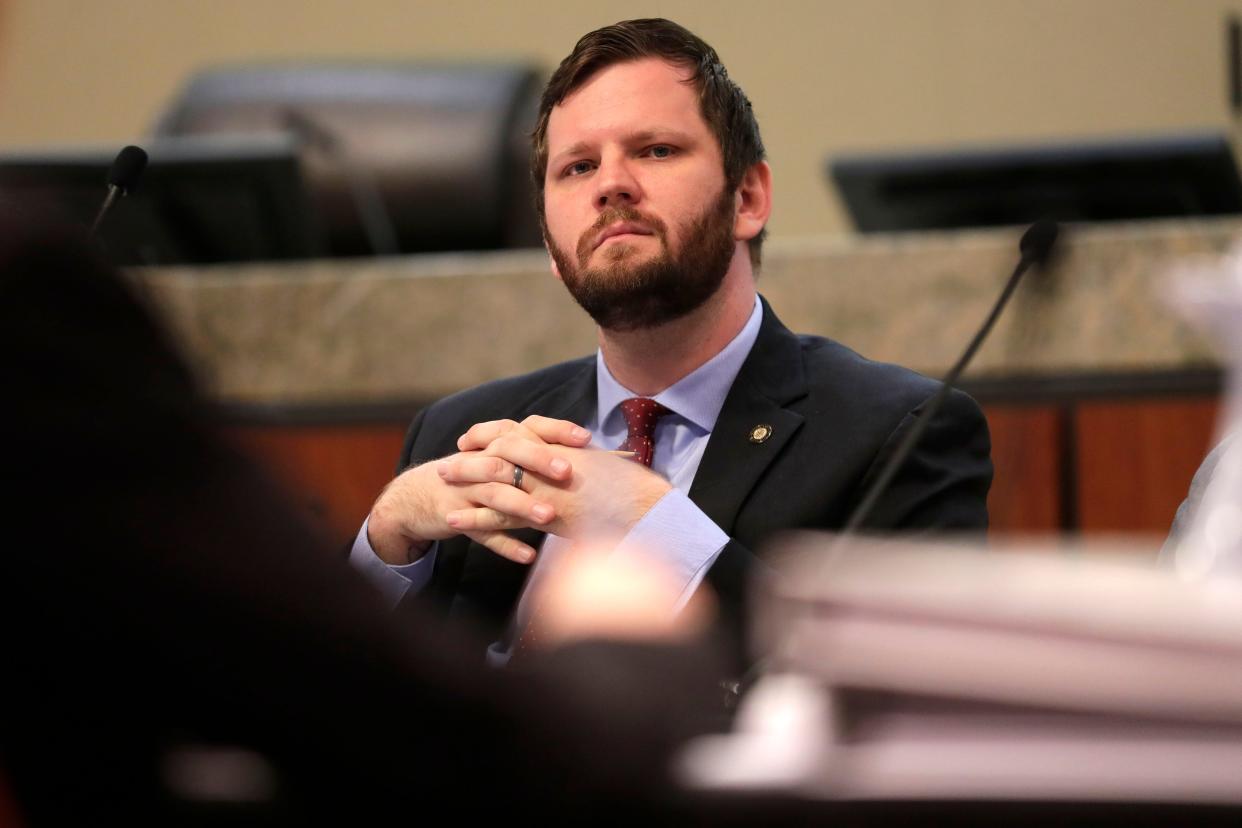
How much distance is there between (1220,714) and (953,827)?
10 cm

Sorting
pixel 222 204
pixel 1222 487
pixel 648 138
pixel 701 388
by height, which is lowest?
pixel 1222 487

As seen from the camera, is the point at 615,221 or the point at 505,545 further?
the point at 615,221

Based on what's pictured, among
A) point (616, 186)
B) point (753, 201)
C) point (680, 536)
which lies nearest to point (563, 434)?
point (680, 536)

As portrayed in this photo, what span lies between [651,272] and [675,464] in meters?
0.19

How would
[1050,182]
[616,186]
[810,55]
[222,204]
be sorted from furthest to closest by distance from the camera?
[810,55]
[222,204]
[1050,182]
[616,186]

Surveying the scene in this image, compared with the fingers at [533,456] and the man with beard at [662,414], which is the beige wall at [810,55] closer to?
the man with beard at [662,414]

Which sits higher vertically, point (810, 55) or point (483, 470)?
point (810, 55)

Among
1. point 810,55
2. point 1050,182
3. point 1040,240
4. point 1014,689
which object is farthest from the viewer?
point 810,55

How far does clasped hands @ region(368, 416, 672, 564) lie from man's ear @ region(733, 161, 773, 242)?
1.01 feet

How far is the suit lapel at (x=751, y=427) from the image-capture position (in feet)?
4.88

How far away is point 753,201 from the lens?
63.1 inches

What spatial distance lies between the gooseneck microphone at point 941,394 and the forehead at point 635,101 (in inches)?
13.4

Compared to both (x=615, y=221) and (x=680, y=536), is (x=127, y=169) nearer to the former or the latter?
(x=615, y=221)

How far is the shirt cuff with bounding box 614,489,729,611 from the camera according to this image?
4.47ft
